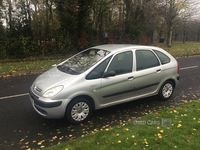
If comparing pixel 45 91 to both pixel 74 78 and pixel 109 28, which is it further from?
pixel 109 28

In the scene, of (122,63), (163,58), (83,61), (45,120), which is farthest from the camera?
(163,58)

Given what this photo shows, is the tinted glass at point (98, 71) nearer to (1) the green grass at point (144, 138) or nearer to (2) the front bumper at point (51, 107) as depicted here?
(2) the front bumper at point (51, 107)

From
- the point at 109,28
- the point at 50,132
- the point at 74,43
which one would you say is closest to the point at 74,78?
the point at 50,132

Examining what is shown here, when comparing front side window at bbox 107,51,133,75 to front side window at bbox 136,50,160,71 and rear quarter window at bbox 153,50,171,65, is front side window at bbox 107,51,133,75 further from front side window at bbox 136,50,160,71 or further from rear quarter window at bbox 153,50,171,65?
rear quarter window at bbox 153,50,171,65

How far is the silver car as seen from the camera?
405cm

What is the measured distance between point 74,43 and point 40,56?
3.26 m

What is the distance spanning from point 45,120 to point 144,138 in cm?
248

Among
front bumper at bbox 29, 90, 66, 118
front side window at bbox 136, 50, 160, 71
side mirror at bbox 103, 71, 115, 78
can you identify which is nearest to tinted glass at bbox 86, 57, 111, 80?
side mirror at bbox 103, 71, 115, 78

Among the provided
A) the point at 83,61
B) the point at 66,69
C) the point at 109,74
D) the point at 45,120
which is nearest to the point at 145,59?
the point at 109,74

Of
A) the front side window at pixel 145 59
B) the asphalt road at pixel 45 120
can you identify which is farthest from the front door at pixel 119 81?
the asphalt road at pixel 45 120

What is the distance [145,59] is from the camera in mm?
5234

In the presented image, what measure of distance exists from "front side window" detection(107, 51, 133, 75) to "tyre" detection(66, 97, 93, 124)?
3.35 ft

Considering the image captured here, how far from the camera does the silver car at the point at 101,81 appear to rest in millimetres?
4051

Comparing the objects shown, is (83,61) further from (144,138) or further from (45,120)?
(144,138)
